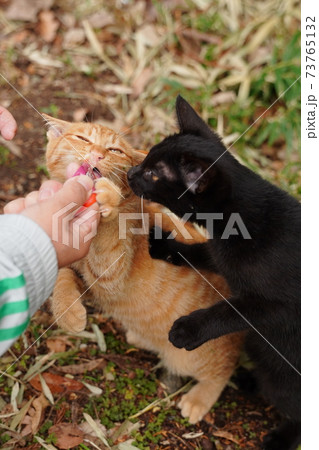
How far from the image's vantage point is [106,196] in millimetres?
2285

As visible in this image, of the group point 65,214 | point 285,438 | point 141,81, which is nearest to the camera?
point 65,214

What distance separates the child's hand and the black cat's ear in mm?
426

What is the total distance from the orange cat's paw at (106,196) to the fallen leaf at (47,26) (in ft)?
9.58

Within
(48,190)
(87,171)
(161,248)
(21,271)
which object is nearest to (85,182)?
(48,190)

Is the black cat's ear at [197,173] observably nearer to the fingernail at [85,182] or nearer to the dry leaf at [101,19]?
the fingernail at [85,182]

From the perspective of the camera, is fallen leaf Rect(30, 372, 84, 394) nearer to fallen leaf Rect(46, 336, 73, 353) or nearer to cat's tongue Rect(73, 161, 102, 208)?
fallen leaf Rect(46, 336, 73, 353)

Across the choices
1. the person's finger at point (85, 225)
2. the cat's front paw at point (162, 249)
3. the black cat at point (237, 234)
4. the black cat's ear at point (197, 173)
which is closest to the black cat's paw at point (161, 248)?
the cat's front paw at point (162, 249)

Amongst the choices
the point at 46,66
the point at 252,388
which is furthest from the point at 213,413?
the point at 46,66

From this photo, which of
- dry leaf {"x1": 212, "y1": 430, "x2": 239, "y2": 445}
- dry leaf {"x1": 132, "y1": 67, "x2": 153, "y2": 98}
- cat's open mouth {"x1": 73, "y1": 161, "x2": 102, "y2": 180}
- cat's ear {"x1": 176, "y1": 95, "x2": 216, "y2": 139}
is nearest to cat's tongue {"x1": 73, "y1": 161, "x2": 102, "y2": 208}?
cat's open mouth {"x1": 73, "y1": 161, "x2": 102, "y2": 180}

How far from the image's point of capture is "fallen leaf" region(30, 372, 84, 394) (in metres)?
2.81

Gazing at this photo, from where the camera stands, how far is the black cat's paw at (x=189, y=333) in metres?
2.42

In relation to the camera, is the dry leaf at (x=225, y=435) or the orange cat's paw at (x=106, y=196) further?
the dry leaf at (x=225, y=435)

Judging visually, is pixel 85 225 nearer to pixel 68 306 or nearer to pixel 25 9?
pixel 68 306

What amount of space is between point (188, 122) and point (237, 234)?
0.60 meters
